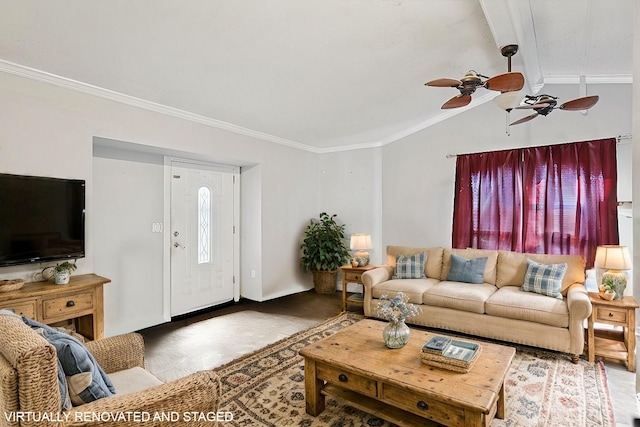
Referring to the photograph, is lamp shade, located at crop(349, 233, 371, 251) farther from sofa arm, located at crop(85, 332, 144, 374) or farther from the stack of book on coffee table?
sofa arm, located at crop(85, 332, 144, 374)

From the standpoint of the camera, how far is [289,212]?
5.55 metres

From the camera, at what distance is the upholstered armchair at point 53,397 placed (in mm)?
1096

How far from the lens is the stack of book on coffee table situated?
1.94m

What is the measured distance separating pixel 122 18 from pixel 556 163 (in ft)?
15.0

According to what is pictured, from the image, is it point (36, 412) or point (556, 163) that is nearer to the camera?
point (36, 412)

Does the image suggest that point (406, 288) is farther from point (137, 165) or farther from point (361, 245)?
point (137, 165)

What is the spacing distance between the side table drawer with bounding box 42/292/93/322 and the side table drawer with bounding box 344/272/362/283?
2988 millimetres

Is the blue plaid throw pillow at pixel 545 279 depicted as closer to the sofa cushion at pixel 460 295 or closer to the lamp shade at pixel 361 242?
the sofa cushion at pixel 460 295

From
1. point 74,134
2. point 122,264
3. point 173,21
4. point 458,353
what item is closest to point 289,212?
point 122,264

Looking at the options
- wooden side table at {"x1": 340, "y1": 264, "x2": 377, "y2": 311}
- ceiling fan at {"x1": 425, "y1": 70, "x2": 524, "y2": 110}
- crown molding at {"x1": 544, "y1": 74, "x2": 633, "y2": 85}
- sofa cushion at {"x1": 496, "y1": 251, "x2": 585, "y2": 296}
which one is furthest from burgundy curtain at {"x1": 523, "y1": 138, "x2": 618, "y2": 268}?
wooden side table at {"x1": 340, "y1": 264, "x2": 377, "y2": 311}

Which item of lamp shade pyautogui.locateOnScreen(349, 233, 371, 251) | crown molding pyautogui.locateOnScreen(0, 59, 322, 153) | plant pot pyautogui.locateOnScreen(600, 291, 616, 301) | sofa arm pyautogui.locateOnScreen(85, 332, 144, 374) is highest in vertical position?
crown molding pyautogui.locateOnScreen(0, 59, 322, 153)

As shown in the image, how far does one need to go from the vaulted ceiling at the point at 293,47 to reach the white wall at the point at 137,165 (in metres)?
0.18

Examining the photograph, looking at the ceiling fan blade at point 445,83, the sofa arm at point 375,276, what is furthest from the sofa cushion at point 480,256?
the ceiling fan blade at point 445,83

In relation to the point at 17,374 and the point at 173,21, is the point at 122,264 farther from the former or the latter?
the point at 17,374
